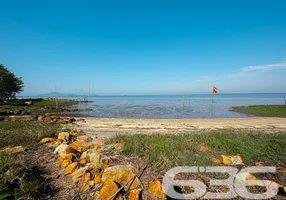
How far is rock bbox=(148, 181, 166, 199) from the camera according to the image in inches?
75.8

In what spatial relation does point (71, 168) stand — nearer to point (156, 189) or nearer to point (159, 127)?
point (156, 189)

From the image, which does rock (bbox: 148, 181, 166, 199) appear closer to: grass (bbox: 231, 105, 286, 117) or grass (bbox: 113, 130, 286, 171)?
grass (bbox: 113, 130, 286, 171)

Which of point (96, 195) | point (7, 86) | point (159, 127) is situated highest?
point (7, 86)

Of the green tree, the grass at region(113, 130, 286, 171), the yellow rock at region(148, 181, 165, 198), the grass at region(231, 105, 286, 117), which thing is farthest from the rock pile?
the green tree

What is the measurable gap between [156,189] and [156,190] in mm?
12

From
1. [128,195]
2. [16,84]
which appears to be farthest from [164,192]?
[16,84]

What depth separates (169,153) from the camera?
2961 millimetres

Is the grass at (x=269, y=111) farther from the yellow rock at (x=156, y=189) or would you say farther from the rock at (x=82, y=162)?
the rock at (x=82, y=162)

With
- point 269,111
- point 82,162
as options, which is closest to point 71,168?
point 82,162

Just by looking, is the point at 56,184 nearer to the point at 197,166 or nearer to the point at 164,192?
the point at 164,192

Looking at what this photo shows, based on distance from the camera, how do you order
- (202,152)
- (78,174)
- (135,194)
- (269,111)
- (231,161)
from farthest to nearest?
(269,111)
(202,152)
(231,161)
(78,174)
(135,194)

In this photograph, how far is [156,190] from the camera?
1.97 metres

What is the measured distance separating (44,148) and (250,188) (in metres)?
4.60

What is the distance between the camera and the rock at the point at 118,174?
2.16 m
